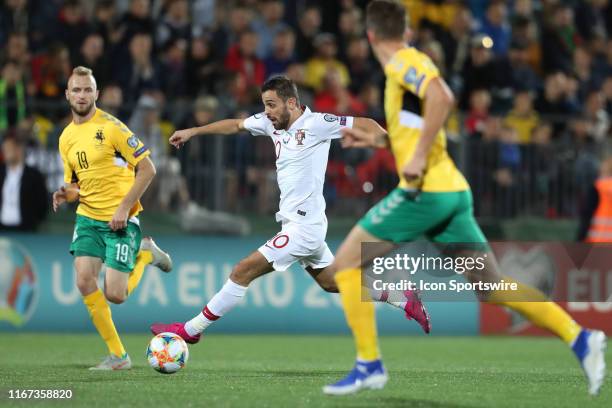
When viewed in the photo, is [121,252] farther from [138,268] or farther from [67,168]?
[67,168]

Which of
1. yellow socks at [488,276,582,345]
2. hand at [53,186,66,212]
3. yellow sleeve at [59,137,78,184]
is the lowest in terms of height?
yellow socks at [488,276,582,345]

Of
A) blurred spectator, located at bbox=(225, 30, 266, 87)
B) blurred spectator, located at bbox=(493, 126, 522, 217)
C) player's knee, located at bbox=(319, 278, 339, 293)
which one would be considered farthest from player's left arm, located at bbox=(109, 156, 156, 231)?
blurred spectator, located at bbox=(493, 126, 522, 217)

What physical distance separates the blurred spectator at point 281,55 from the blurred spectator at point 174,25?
4.31ft

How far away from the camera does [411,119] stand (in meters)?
7.64

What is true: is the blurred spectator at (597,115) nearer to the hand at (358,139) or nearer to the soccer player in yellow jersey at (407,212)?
the soccer player in yellow jersey at (407,212)

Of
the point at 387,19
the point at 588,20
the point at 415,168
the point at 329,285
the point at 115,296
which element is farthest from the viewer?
the point at 588,20

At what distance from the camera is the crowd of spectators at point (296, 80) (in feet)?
52.6

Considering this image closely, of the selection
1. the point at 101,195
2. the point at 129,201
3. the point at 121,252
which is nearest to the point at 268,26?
the point at 101,195

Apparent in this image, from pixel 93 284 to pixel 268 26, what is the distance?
363 inches

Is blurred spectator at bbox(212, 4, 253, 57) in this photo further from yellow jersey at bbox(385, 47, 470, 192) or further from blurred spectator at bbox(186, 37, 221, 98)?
yellow jersey at bbox(385, 47, 470, 192)

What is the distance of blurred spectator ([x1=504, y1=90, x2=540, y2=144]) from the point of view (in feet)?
58.1

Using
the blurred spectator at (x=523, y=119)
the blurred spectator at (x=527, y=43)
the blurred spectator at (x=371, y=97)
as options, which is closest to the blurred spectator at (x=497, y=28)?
the blurred spectator at (x=527, y=43)

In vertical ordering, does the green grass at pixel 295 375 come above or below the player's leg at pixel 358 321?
below

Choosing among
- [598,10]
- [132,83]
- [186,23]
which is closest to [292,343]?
[132,83]
